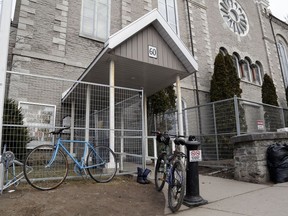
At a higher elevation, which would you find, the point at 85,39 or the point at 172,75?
the point at 85,39

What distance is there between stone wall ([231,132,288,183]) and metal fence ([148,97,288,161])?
1.35 m

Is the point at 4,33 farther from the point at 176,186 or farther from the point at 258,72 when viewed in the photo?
the point at 258,72

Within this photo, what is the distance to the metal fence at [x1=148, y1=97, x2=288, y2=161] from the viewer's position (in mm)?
7223

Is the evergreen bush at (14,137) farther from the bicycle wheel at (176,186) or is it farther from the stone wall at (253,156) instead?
the stone wall at (253,156)

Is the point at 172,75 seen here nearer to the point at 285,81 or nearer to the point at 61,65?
the point at 61,65

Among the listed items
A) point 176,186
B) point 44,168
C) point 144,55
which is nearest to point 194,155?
point 176,186

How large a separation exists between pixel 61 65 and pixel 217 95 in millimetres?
8064

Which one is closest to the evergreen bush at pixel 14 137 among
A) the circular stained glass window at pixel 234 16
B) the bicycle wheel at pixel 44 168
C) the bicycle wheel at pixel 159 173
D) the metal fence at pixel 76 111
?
the metal fence at pixel 76 111

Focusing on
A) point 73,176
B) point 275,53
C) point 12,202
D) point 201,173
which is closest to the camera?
point 12,202

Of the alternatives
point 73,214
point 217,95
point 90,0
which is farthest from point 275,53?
point 73,214

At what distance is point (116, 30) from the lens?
409 inches

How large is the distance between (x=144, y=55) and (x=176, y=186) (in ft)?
11.2

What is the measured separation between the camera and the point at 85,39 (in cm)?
935

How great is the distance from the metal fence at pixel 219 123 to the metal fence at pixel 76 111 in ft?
6.59
